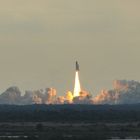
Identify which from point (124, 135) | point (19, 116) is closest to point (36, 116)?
point (19, 116)

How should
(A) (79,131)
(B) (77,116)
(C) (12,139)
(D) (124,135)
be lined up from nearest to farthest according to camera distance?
1. (C) (12,139)
2. (D) (124,135)
3. (A) (79,131)
4. (B) (77,116)

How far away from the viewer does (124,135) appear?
12275 cm

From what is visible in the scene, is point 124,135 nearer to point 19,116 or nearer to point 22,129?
point 22,129

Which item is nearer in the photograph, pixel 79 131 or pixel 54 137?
pixel 54 137

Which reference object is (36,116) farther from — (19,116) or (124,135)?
(124,135)

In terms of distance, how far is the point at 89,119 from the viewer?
18438 cm

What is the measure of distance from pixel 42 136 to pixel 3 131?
1444 cm

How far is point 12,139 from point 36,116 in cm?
8326

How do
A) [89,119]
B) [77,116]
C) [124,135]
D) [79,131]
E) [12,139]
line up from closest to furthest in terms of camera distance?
[12,139]
[124,135]
[79,131]
[89,119]
[77,116]

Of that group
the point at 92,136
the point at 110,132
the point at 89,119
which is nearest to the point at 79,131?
the point at 110,132

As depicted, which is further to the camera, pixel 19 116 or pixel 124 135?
pixel 19 116

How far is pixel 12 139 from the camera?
112m

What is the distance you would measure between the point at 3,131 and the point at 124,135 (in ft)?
52.7

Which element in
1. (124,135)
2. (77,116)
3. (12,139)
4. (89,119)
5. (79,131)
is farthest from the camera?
(77,116)
